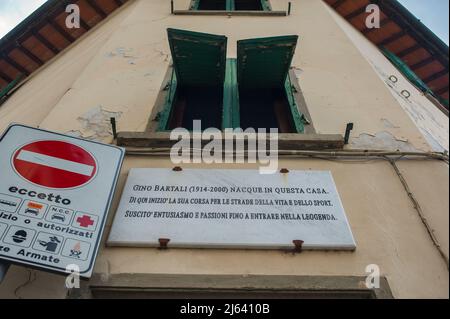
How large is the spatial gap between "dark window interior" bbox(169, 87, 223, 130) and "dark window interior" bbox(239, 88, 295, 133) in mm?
273

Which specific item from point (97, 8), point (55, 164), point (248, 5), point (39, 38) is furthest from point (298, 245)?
point (97, 8)

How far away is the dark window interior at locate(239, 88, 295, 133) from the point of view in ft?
13.4

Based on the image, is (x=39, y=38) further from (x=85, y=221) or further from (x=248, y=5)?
(x=85, y=221)

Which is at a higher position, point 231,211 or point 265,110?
point 265,110

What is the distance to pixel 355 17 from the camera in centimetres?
669

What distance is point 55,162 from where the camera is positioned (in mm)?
2824

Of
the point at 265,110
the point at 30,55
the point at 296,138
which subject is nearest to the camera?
the point at 296,138

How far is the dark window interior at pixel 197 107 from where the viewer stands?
4160mm

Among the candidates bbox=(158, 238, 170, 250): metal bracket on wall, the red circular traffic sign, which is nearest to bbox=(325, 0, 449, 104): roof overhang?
bbox=(158, 238, 170, 250): metal bracket on wall

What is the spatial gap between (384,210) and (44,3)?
19.0 feet

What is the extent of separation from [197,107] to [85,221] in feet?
7.10

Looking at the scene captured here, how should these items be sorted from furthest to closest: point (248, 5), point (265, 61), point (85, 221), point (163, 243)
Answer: point (248, 5), point (265, 61), point (163, 243), point (85, 221)

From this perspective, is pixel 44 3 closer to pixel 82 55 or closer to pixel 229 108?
pixel 82 55

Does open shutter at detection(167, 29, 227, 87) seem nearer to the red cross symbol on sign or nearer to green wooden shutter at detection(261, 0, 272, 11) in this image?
the red cross symbol on sign
